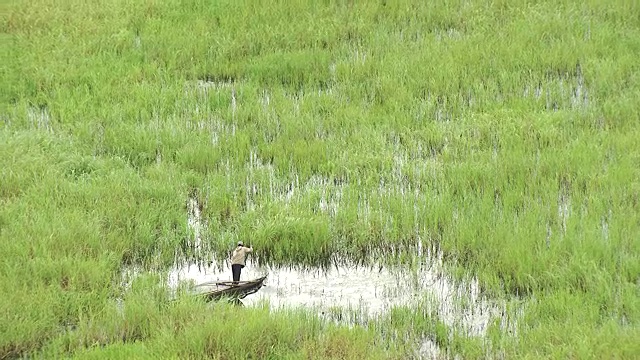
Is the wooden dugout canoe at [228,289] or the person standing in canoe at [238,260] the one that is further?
the person standing in canoe at [238,260]

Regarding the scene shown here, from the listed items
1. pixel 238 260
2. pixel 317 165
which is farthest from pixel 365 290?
pixel 317 165

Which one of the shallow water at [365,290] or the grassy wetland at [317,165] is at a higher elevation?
the grassy wetland at [317,165]

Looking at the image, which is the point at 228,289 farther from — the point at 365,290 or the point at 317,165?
the point at 317,165

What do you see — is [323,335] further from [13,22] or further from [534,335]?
[13,22]

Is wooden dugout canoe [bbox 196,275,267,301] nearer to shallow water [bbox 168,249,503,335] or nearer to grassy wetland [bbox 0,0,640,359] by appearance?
shallow water [bbox 168,249,503,335]

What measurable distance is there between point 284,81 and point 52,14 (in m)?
4.44

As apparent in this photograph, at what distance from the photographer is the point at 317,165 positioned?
31.6ft

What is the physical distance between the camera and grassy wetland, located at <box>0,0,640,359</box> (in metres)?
6.41

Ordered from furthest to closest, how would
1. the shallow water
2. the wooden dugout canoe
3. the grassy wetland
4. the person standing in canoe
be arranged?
1. the person standing in canoe
2. the wooden dugout canoe
3. the shallow water
4. the grassy wetland

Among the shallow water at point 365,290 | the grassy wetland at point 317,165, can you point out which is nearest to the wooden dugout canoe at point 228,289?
the shallow water at point 365,290

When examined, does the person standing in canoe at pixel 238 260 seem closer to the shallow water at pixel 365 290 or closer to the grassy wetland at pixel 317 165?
the shallow water at pixel 365 290

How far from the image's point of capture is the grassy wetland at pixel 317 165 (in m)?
6.41

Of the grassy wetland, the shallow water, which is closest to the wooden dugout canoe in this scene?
the shallow water

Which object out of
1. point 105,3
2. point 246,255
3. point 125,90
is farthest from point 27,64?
point 246,255
